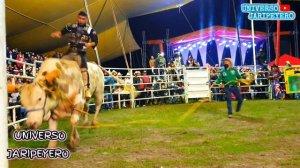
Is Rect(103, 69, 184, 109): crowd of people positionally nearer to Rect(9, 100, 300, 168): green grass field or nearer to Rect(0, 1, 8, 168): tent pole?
Rect(9, 100, 300, 168): green grass field

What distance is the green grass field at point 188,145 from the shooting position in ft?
17.6

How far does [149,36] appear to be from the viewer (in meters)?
29.2

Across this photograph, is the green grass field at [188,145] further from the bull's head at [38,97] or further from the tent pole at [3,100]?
the tent pole at [3,100]

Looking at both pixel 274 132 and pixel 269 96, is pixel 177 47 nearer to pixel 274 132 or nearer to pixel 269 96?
pixel 269 96

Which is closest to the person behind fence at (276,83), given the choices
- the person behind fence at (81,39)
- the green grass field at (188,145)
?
the green grass field at (188,145)

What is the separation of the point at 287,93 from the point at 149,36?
1298cm

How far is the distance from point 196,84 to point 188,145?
12.8m

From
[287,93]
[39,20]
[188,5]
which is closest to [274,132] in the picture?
[287,93]

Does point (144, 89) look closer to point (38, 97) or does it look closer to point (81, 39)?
point (81, 39)

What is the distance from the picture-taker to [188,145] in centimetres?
675

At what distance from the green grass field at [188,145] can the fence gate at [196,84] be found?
9015mm

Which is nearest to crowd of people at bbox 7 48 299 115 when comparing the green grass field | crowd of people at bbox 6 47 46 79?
crowd of people at bbox 6 47 46 79

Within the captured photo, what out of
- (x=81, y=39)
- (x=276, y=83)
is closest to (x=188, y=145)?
(x=81, y=39)

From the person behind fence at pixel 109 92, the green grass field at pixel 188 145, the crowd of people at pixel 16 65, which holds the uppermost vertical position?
the crowd of people at pixel 16 65
